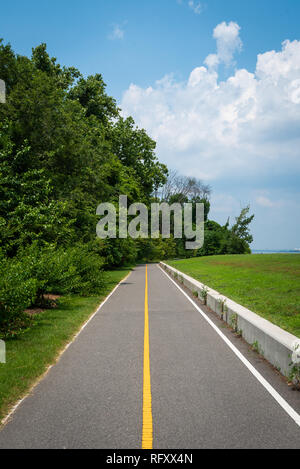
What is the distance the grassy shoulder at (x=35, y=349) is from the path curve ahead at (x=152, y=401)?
0.81ft

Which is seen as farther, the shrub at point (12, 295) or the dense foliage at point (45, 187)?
the dense foliage at point (45, 187)

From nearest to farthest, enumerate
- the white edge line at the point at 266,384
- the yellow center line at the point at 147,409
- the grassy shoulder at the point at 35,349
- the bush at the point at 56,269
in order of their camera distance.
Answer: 1. the yellow center line at the point at 147,409
2. the white edge line at the point at 266,384
3. the grassy shoulder at the point at 35,349
4. the bush at the point at 56,269

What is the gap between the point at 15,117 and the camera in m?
19.8

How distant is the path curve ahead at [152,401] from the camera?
4.22 m

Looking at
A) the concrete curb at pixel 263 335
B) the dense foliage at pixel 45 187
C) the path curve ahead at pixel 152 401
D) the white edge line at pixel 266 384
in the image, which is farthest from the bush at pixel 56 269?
the concrete curb at pixel 263 335

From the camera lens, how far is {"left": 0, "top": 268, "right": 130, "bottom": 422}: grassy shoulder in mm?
5842

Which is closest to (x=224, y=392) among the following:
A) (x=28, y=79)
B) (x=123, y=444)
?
(x=123, y=444)

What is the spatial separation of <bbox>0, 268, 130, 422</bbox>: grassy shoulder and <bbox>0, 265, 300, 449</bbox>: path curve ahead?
25 cm

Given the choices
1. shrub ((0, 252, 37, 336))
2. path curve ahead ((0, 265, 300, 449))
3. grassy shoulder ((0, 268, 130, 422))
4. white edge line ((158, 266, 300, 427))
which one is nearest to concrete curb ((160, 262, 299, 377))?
path curve ahead ((0, 265, 300, 449))

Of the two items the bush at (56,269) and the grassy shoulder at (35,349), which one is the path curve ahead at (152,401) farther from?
the bush at (56,269)

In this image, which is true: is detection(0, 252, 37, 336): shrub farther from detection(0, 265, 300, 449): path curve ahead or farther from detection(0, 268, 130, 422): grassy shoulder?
detection(0, 265, 300, 449): path curve ahead

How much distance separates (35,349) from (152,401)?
377 centimetres

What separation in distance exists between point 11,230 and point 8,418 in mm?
11576

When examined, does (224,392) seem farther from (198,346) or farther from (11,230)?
(11,230)
